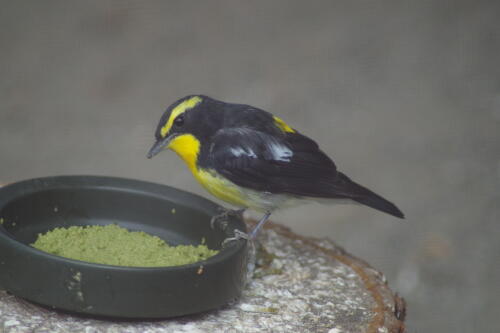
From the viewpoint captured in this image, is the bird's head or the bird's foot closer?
the bird's foot

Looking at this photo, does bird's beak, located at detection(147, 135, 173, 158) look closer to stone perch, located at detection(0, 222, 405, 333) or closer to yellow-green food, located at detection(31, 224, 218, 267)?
yellow-green food, located at detection(31, 224, 218, 267)

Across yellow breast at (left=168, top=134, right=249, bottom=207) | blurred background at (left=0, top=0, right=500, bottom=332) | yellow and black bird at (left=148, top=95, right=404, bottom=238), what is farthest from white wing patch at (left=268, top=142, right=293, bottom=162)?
blurred background at (left=0, top=0, right=500, bottom=332)

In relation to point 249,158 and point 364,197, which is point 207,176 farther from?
point 364,197

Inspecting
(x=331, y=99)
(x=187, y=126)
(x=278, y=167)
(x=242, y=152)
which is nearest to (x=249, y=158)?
(x=242, y=152)

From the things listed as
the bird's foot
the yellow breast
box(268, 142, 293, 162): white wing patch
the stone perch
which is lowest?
the stone perch

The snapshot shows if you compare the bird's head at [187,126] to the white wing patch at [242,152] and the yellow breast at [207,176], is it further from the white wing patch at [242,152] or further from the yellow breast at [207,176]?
the white wing patch at [242,152]

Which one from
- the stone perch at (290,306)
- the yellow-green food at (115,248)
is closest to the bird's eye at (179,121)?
the yellow-green food at (115,248)
